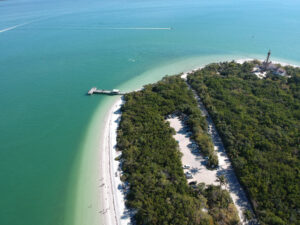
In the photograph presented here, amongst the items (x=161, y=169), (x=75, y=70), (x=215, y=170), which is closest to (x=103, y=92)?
(x=75, y=70)

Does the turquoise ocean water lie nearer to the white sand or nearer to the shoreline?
the shoreline

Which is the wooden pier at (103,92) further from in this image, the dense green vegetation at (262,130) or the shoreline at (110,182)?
the dense green vegetation at (262,130)

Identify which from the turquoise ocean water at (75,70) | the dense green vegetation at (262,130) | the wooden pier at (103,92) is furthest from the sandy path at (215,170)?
the wooden pier at (103,92)

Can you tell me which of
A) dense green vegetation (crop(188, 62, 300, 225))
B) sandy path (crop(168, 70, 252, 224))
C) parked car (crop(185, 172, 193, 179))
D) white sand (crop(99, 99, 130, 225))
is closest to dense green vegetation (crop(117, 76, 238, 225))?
parked car (crop(185, 172, 193, 179))

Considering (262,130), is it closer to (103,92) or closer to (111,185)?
(111,185)

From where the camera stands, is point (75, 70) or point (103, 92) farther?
point (75, 70)
